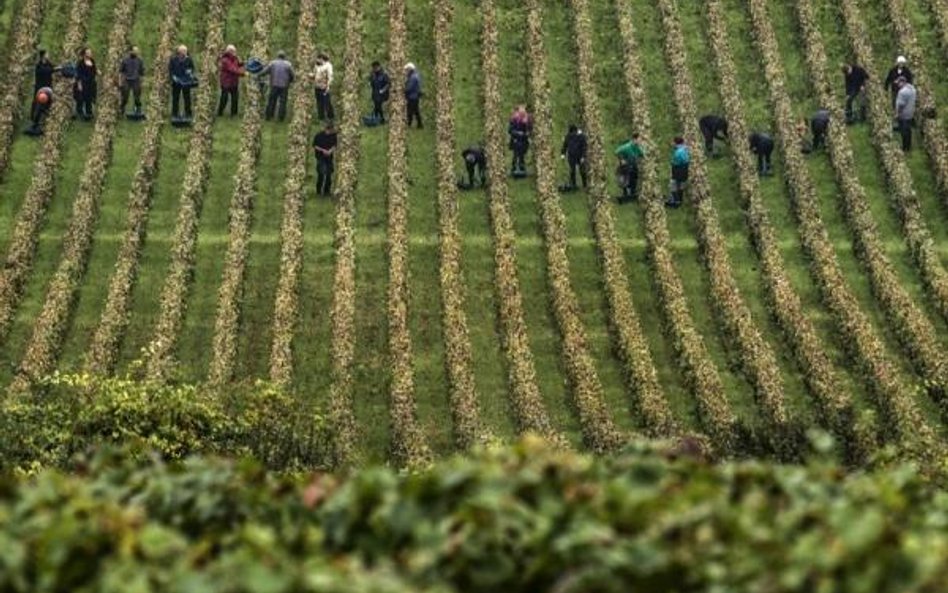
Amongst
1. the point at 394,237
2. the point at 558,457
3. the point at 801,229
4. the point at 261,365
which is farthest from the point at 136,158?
the point at 558,457

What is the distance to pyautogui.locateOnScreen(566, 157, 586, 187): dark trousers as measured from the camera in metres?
57.6

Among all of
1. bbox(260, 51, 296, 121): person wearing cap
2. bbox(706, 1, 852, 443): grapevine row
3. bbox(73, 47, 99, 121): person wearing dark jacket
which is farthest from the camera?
bbox(260, 51, 296, 121): person wearing cap

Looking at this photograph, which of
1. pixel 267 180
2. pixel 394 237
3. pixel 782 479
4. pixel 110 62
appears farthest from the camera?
pixel 110 62

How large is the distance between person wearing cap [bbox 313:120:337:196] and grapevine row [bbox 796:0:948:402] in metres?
13.7

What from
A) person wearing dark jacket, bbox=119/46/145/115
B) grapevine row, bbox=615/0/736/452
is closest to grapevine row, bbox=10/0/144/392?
person wearing dark jacket, bbox=119/46/145/115

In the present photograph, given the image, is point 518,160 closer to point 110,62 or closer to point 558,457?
point 110,62

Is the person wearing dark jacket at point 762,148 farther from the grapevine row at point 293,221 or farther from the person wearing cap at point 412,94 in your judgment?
the grapevine row at point 293,221

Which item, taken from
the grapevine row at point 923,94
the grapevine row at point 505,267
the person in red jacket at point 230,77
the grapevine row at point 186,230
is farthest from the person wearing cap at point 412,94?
the grapevine row at point 923,94

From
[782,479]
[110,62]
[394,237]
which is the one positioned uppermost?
[110,62]

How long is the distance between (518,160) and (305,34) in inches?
434

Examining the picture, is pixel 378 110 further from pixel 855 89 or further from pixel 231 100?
pixel 855 89

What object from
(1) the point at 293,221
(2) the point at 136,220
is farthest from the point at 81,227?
(1) the point at 293,221

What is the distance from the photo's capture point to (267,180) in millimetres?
58344

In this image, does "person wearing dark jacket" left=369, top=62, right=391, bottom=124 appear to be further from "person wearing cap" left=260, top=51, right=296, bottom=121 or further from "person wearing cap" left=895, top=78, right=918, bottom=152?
"person wearing cap" left=895, top=78, right=918, bottom=152
